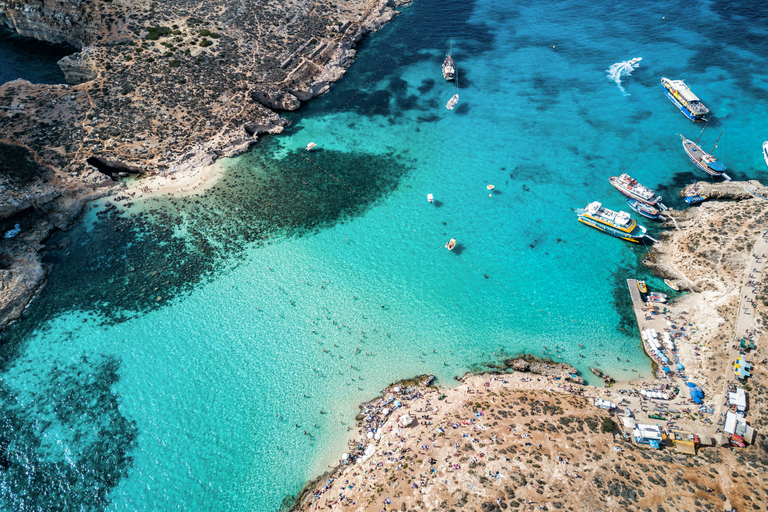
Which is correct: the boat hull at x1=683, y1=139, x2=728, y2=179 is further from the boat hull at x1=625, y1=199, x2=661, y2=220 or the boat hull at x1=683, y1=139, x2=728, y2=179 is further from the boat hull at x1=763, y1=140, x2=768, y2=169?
the boat hull at x1=625, y1=199, x2=661, y2=220

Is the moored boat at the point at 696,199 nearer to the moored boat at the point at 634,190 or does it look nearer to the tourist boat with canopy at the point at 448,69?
the moored boat at the point at 634,190

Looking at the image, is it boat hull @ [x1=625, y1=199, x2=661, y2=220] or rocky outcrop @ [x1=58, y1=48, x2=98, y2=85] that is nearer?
boat hull @ [x1=625, y1=199, x2=661, y2=220]

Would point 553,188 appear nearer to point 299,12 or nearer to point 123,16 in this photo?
point 299,12

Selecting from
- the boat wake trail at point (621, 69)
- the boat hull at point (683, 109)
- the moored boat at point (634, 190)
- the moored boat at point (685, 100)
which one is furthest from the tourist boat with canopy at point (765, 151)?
the boat wake trail at point (621, 69)

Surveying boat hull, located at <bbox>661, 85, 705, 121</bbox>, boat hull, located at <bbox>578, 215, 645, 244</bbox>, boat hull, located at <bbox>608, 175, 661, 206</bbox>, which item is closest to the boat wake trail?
boat hull, located at <bbox>661, 85, 705, 121</bbox>

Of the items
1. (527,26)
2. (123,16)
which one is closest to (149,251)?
(123,16)

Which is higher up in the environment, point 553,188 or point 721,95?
point 721,95
